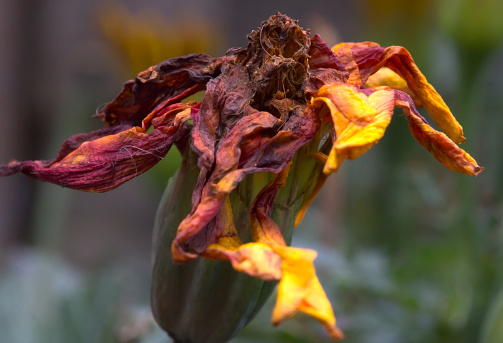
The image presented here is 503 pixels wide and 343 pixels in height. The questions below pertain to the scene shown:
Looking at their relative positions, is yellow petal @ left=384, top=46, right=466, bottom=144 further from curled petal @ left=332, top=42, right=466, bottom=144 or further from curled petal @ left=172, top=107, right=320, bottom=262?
curled petal @ left=172, top=107, right=320, bottom=262

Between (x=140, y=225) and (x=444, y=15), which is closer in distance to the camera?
(x=444, y=15)

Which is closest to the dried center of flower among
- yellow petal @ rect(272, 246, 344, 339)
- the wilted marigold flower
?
the wilted marigold flower

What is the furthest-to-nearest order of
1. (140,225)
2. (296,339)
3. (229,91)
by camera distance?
(140,225), (296,339), (229,91)

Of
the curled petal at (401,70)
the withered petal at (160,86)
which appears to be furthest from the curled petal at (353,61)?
the withered petal at (160,86)

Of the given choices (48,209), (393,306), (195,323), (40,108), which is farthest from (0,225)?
(195,323)

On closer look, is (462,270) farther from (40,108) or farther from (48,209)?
(40,108)

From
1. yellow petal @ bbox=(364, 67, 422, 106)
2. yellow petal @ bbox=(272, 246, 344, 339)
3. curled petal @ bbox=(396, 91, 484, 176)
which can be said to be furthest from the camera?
yellow petal @ bbox=(364, 67, 422, 106)

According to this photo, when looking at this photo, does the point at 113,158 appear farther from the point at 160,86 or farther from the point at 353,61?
the point at 353,61

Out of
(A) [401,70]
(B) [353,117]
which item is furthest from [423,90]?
(B) [353,117]
